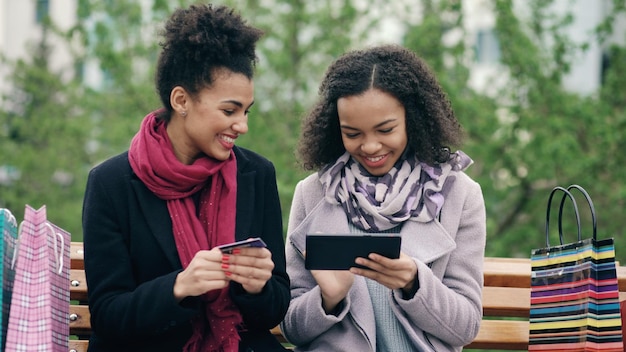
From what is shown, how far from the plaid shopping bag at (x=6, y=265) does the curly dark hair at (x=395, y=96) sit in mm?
1263

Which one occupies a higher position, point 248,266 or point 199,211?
point 199,211

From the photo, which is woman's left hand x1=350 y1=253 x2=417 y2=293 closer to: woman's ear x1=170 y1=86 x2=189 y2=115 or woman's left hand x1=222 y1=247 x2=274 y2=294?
woman's left hand x1=222 y1=247 x2=274 y2=294

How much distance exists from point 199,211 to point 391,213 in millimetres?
720

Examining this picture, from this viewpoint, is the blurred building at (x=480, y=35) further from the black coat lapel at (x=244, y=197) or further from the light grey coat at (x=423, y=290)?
Result: the black coat lapel at (x=244, y=197)

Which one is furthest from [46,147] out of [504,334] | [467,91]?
[504,334]

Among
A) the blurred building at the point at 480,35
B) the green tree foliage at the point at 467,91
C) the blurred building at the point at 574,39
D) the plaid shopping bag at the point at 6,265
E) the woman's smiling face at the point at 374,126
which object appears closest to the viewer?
the plaid shopping bag at the point at 6,265

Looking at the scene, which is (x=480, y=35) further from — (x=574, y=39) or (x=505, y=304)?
(x=505, y=304)

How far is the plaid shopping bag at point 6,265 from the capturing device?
320 cm

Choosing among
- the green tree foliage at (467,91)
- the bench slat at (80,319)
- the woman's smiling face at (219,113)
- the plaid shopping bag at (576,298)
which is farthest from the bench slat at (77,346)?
the green tree foliage at (467,91)

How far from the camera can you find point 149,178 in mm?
3562

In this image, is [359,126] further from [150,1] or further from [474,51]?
[150,1]

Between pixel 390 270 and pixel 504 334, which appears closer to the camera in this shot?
pixel 390 270

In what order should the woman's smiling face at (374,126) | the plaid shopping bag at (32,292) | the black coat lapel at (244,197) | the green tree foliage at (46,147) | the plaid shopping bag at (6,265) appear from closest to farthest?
the plaid shopping bag at (32,292), the plaid shopping bag at (6,265), the black coat lapel at (244,197), the woman's smiling face at (374,126), the green tree foliage at (46,147)

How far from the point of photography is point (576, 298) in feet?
11.9
